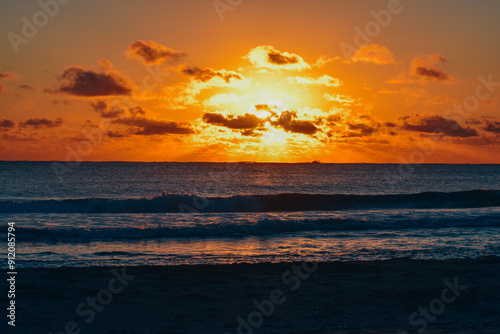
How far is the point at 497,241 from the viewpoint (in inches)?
859

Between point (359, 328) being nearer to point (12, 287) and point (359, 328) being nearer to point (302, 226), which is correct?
point (12, 287)

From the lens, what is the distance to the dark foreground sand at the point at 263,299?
9781 mm

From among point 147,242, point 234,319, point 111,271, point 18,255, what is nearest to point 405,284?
point 234,319

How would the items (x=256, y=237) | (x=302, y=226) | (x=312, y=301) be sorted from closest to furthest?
(x=312, y=301) < (x=256, y=237) < (x=302, y=226)

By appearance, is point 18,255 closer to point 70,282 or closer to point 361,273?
point 70,282

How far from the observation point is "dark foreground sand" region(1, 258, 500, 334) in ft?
32.1

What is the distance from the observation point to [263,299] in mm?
11797

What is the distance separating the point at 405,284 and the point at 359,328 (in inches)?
167

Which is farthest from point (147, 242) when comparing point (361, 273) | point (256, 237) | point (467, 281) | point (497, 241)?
point (497, 241)

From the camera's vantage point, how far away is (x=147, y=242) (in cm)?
2141

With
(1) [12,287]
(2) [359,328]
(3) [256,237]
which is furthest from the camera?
(3) [256,237]

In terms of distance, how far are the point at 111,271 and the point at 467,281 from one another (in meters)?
10.6

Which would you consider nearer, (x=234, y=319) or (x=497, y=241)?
(x=234, y=319)

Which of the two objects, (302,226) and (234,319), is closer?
(234,319)
